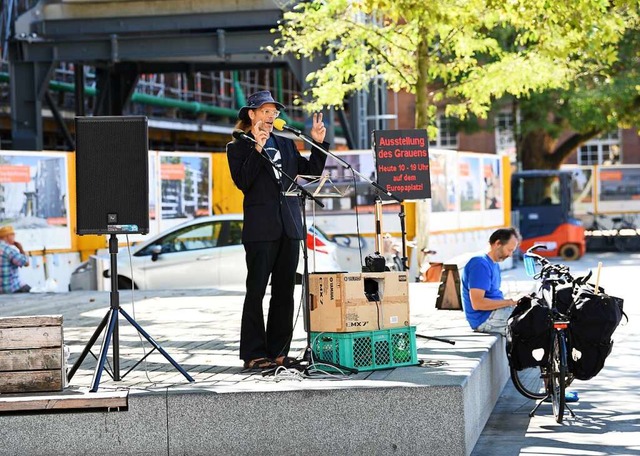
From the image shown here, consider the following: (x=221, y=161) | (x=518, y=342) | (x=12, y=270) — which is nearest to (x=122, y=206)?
(x=518, y=342)

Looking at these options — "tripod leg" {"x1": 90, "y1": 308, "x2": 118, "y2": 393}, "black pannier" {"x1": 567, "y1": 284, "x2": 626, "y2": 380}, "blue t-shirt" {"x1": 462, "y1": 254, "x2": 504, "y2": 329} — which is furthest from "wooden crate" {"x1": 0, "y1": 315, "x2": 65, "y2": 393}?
"blue t-shirt" {"x1": 462, "y1": 254, "x2": 504, "y2": 329}

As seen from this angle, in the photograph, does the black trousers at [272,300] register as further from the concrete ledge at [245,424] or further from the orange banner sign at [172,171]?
the orange banner sign at [172,171]

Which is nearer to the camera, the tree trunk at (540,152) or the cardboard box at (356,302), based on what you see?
the cardboard box at (356,302)

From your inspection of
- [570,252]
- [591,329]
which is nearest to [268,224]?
[591,329]

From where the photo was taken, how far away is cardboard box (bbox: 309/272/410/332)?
29.6ft

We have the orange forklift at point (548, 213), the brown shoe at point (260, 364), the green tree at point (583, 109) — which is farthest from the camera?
the green tree at point (583, 109)

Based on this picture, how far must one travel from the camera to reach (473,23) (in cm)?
2064

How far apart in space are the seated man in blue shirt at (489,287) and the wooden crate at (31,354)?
12.8 ft

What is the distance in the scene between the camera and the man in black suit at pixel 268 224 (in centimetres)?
899

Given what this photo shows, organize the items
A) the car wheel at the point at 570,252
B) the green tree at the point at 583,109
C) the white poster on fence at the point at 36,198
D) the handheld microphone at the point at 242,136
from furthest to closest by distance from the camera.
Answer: the green tree at the point at 583,109 → the car wheel at the point at 570,252 → the white poster on fence at the point at 36,198 → the handheld microphone at the point at 242,136

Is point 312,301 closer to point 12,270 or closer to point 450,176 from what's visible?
point 12,270

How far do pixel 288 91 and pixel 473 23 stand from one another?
113 feet

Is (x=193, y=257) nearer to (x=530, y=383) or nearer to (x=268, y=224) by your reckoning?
(x=530, y=383)

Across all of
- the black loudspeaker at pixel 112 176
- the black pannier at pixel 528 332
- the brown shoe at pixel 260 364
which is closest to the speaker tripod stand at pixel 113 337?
the black loudspeaker at pixel 112 176
